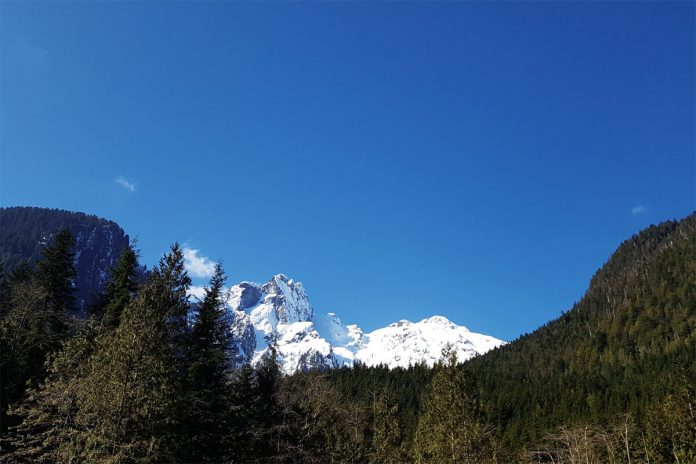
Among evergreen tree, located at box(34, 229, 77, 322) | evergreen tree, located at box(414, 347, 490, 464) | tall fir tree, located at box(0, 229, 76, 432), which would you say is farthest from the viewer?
evergreen tree, located at box(34, 229, 77, 322)

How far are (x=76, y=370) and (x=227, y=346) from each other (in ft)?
46.7

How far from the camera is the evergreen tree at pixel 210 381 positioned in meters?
30.2

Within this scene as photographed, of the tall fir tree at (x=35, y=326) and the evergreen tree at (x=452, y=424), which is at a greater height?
the tall fir tree at (x=35, y=326)

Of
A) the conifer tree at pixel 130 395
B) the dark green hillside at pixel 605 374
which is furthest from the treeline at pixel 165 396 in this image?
the dark green hillside at pixel 605 374

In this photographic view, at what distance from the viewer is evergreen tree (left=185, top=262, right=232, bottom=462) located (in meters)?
30.2

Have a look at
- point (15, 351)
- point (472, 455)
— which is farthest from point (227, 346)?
point (472, 455)

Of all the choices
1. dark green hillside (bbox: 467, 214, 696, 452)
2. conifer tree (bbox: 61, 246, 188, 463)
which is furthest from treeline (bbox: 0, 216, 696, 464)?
→ dark green hillside (bbox: 467, 214, 696, 452)

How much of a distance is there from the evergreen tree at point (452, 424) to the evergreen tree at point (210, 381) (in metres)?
13.5

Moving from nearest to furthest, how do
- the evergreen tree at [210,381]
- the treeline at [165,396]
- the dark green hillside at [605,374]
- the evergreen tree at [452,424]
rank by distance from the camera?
the treeline at [165,396]
the evergreen tree at [452,424]
the evergreen tree at [210,381]
the dark green hillside at [605,374]

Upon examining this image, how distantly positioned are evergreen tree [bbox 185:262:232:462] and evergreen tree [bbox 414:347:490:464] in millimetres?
13516

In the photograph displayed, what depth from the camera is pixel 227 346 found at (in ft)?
109

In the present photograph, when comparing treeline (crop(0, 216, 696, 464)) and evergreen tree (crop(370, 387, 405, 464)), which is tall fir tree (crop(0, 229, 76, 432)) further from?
evergreen tree (crop(370, 387, 405, 464))

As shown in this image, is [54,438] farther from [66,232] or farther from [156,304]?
[66,232]

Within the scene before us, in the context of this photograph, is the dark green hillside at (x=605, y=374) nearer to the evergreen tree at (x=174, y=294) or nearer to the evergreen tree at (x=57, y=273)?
the evergreen tree at (x=174, y=294)
